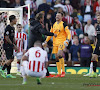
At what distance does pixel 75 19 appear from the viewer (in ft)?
73.5

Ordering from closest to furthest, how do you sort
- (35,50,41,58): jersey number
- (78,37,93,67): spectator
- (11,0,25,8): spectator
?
1. (35,50,41,58): jersey number
2. (78,37,93,67): spectator
3. (11,0,25,8): spectator

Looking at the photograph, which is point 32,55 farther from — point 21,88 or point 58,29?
point 58,29

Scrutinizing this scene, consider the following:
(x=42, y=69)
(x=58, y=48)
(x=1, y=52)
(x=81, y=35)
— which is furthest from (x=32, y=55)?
(x=81, y=35)

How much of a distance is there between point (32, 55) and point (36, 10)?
40.5ft

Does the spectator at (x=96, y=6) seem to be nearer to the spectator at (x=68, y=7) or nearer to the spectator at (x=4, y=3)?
the spectator at (x=68, y=7)

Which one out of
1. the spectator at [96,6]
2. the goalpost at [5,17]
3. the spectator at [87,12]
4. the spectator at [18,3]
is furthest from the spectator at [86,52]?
the spectator at [18,3]

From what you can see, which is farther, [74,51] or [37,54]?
[74,51]

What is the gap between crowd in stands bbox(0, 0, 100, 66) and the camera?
20.2 metres

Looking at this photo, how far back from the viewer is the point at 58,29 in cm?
1533

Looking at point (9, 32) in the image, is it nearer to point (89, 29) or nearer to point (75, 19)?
point (89, 29)

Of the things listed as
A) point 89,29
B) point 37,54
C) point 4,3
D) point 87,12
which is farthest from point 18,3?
point 37,54

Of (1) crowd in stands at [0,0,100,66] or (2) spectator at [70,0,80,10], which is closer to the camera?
(1) crowd in stands at [0,0,100,66]

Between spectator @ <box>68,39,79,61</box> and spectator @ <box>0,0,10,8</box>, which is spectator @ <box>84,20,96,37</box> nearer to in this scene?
spectator @ <box>68,39,79,61</box>

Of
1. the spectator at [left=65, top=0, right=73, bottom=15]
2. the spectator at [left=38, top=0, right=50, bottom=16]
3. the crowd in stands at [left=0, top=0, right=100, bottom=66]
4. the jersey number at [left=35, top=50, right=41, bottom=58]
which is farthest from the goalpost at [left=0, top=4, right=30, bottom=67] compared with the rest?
the jersey number at [left=35, top=50, right=41, bottom=58]
